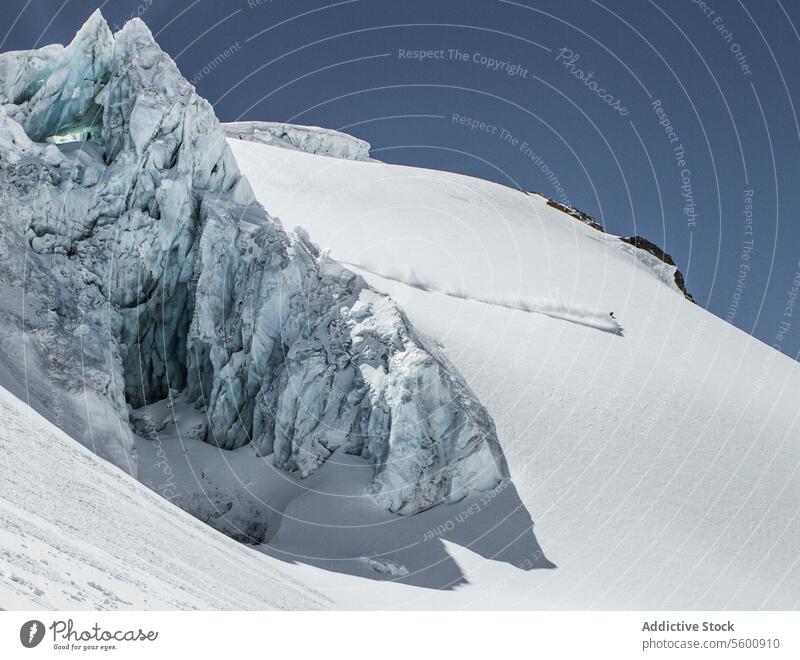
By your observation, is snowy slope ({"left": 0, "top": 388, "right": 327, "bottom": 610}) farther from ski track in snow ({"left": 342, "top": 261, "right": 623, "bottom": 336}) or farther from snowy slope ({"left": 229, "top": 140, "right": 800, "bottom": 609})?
ski track in snow ({"left": 342, "top": 261, "right": 623, "bottom": 336})

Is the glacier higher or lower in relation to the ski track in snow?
lower

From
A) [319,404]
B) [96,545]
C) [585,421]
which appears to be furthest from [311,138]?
[96,545]

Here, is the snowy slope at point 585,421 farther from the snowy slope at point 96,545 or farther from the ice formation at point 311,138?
the ice formation at point 311,138

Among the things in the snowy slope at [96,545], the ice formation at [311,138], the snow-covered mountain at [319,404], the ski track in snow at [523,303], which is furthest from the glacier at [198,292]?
the ice formation at [311,138]

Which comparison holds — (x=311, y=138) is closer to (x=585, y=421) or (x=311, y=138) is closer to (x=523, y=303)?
(x=523, y=303)

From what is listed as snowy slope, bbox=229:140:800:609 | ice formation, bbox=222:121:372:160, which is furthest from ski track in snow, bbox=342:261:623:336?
ice formation, bbox=222:121:372:160

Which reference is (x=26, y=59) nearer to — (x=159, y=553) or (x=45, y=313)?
(x=45, y=313)

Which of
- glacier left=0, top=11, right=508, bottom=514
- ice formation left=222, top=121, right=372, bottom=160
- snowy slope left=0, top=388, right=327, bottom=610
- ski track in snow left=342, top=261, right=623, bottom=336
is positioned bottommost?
snowy slope left=0, top=388, right=327, bottom=610
